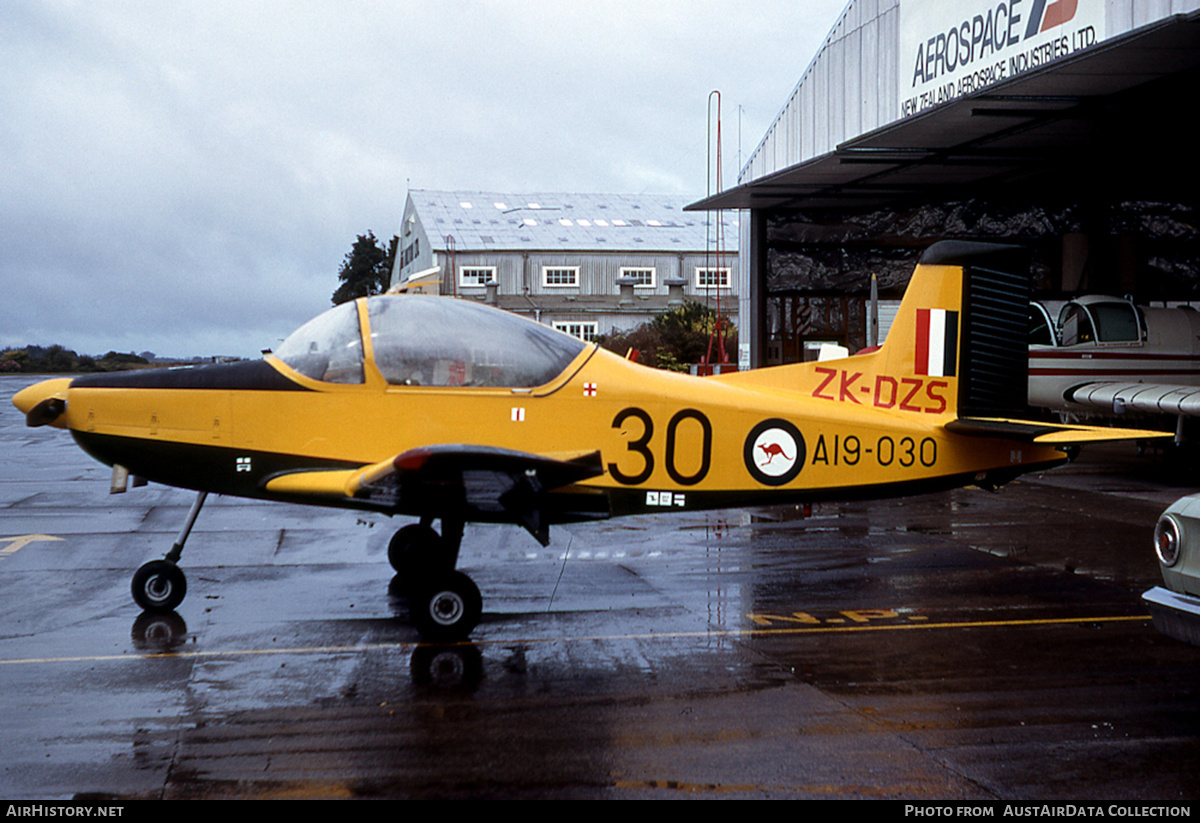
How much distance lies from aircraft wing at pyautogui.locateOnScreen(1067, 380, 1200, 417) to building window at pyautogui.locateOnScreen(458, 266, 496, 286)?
1210 inches

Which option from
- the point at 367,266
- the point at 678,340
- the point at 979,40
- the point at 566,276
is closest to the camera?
the point at 979,40

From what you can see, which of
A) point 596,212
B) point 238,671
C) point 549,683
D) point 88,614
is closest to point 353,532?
point 88,614

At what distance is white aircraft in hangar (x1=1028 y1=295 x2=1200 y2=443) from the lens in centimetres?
1555

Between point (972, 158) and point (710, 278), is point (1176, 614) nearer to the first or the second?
point (972, 158)

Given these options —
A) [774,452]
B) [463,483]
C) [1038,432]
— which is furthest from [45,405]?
[1038,432]

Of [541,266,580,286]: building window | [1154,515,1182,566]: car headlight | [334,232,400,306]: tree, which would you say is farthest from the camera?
[334,232,400,306]: tree

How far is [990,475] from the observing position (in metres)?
7.39

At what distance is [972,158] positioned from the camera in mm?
16734

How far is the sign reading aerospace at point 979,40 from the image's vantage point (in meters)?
12.4

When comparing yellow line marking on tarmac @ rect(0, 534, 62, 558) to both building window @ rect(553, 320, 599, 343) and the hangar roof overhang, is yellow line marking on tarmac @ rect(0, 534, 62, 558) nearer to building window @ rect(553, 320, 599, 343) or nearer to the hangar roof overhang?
the hangar roof overhang

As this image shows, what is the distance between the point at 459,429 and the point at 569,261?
38097mm

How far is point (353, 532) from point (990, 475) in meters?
6.59

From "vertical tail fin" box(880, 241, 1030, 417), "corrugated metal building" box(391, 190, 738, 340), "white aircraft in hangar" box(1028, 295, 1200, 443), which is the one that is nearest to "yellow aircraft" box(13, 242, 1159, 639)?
"vertical tail fin" box(880, 241, 1030, 417)

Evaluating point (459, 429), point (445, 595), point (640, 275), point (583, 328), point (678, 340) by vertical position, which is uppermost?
point (640, 275)
